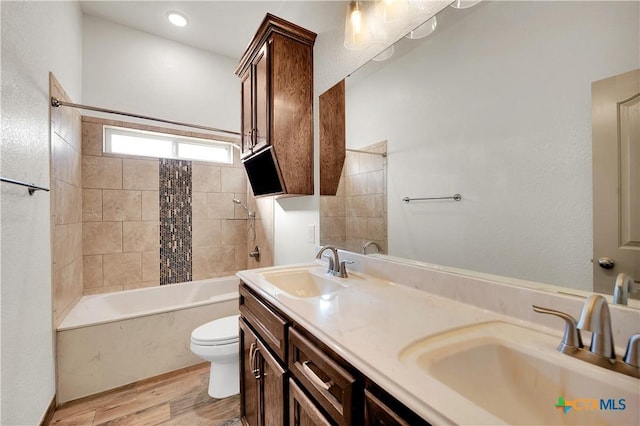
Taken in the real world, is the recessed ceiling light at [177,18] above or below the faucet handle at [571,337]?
above

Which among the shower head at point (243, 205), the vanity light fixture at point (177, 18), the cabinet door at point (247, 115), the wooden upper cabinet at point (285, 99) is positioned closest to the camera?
the wooden upper cabinet at point (285, 99)

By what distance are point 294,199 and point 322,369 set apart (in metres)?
1.45

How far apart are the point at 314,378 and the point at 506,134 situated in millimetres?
1008

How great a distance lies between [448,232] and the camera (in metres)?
1.07

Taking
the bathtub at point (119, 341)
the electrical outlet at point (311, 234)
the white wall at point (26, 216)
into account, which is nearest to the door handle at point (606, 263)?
the electrical outlet at point (311, 234)

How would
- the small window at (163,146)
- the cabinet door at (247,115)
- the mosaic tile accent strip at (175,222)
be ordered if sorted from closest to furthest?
the cabinet door at (247,115), the small window at (163,146), the mosaic tile accent strip at (175,222)

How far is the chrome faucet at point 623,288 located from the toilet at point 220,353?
1773 millimetres

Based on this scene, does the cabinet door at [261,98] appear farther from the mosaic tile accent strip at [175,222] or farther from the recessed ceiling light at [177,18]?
the mosaic tile accent strip at [175,222]

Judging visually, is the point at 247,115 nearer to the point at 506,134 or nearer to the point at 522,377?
the point at 506,134

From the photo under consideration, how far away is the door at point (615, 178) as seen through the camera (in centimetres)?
63

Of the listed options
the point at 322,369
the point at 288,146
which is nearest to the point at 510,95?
the point at 322,369

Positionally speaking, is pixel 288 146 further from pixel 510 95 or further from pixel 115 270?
pixel 115 270

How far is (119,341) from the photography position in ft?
6.32

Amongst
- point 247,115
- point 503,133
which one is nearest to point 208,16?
point 247,115
